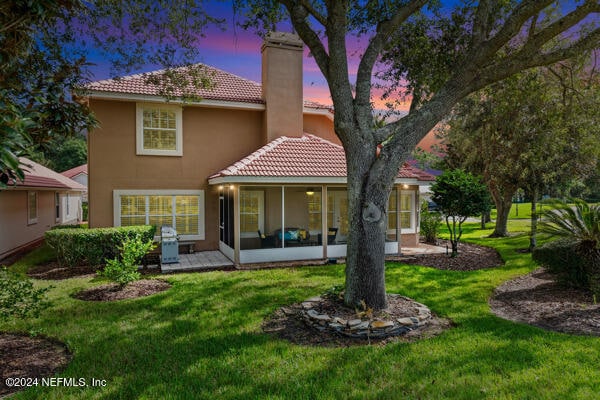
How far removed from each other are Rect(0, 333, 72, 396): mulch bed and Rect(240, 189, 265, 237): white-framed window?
9042 mm

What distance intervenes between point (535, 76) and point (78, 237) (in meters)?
13.5

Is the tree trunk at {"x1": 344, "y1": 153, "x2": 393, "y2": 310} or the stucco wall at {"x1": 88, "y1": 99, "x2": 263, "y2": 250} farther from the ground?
the stucco wall at {"x1": 88, "y1": 99, "x2": 263, "y2": 250}

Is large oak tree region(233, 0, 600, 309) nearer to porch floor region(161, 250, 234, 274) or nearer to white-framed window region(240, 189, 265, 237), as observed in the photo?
porch floor region(161, 250, 234, 274)

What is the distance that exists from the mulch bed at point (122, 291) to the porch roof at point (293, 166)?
3747 mm

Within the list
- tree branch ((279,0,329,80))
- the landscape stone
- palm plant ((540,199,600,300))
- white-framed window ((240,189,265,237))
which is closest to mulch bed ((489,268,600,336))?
palm plant ((540,199,600,300))

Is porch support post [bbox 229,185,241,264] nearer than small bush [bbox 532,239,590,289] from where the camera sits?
No

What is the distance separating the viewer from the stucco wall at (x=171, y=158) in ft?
42.8

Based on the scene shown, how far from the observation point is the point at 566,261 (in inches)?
312

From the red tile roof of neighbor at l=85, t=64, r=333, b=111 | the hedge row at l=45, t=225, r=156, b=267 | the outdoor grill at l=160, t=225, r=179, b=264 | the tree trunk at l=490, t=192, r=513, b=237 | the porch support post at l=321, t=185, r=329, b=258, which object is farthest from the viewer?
the tree trunk at l=490, t=192, r=513, b=237

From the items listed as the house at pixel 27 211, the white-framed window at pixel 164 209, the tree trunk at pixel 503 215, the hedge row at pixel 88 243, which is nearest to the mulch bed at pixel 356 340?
the hedge row at pixel 88 243

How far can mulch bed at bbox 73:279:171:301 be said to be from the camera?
8.28 meters

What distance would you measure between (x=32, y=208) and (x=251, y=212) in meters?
12.5

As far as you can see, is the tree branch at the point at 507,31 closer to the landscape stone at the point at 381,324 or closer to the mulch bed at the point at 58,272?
the landscape stone at the point at 381,324

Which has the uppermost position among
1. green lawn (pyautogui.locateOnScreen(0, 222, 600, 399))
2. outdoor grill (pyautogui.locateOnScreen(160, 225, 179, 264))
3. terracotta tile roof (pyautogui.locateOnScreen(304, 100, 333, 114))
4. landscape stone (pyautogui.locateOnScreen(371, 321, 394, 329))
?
terracotta tile roof (pyautogui.locateOnScreen(304, 100, 333, 114))
